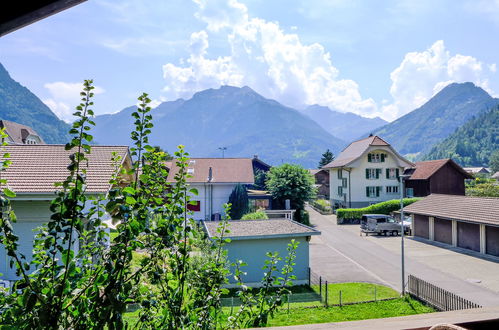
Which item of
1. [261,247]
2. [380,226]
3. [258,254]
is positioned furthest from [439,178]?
[258,254]

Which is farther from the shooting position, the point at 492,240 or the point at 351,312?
the point at 492,240

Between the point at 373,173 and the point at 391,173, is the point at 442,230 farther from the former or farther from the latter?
the point at 391,173

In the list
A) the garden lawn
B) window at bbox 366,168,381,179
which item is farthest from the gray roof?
window at bbox 366,168,381,179

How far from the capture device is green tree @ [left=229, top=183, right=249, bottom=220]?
33.7 metres

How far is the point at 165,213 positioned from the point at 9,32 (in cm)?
141

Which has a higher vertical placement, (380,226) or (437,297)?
(380,226)

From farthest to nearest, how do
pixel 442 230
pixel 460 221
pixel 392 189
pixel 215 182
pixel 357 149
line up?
1. pixel 357 149
2. pixel 392 189
3. pixel 215 182
4. pixel 442 230
5. pixel 460 221

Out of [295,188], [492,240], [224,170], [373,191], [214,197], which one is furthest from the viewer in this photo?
[373,191]

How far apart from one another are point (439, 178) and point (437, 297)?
33.1 metres

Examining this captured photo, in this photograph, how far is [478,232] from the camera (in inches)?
923

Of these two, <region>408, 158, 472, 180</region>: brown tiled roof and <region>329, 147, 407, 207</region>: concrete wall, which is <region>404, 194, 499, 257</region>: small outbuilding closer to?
<region>329, 147, 407, 207</region>: concrete wall

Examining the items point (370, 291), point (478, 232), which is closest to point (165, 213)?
point (370, 291)

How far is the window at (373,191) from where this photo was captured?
43.5 m

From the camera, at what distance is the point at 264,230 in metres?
18.3
